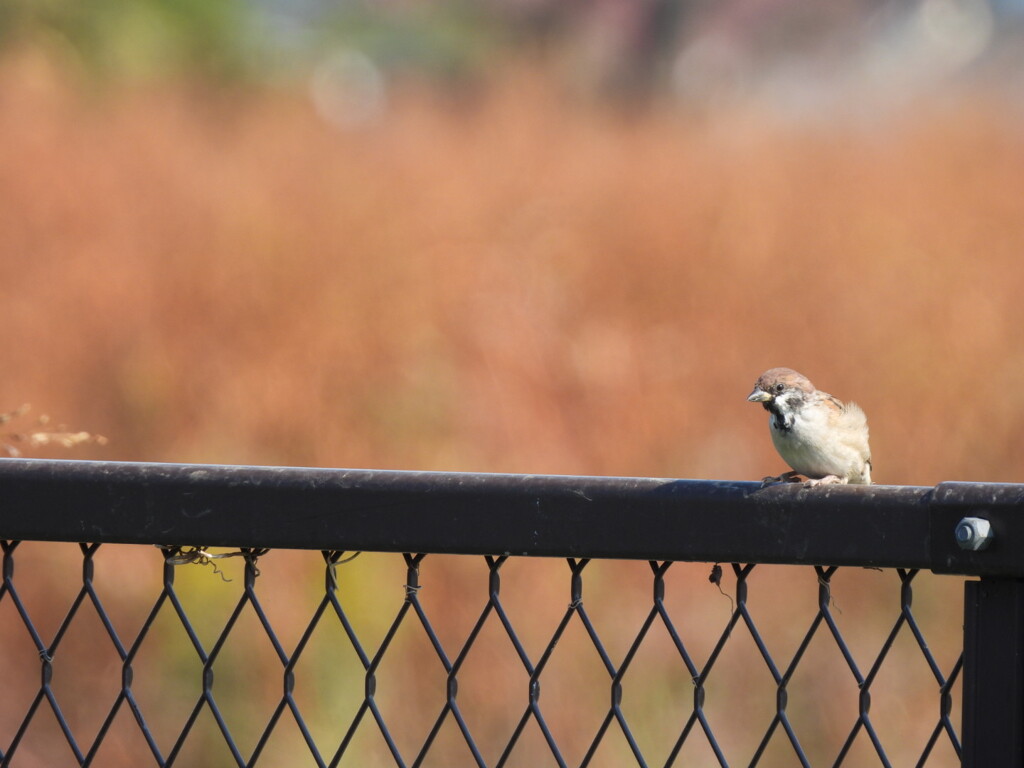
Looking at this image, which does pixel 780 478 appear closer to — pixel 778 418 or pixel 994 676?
pixel 778 418

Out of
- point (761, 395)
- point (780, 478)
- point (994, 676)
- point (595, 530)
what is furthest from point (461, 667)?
point (994, 676)

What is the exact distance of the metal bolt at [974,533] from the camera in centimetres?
163

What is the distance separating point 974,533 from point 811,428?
4.07ft

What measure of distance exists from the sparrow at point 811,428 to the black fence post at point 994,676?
112cm

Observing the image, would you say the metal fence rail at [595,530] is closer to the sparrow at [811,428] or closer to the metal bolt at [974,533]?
the metal bolt at [974,533]

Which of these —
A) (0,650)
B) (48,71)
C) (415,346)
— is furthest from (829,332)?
(48,71)

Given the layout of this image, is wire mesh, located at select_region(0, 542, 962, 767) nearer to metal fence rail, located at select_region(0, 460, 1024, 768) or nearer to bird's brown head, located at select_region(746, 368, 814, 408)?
bird's brown head, located at select_region(746, 368, 814, 408)

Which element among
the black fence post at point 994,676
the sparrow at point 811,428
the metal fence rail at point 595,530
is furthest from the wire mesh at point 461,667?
the black fence post at point 994,676

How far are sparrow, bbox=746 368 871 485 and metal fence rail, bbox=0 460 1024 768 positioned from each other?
1006 mm

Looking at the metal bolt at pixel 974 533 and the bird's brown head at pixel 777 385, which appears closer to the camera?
the metal bolt at pixel 974 533

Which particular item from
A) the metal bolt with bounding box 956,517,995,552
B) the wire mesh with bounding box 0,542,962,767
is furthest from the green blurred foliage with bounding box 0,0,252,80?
the metal bolt with bounding box 956,517,995,552

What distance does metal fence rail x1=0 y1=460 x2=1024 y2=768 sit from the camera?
1.67 metres

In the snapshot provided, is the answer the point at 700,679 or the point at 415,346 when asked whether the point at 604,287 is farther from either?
the point at 700,679

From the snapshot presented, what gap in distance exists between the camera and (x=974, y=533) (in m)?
1.63
